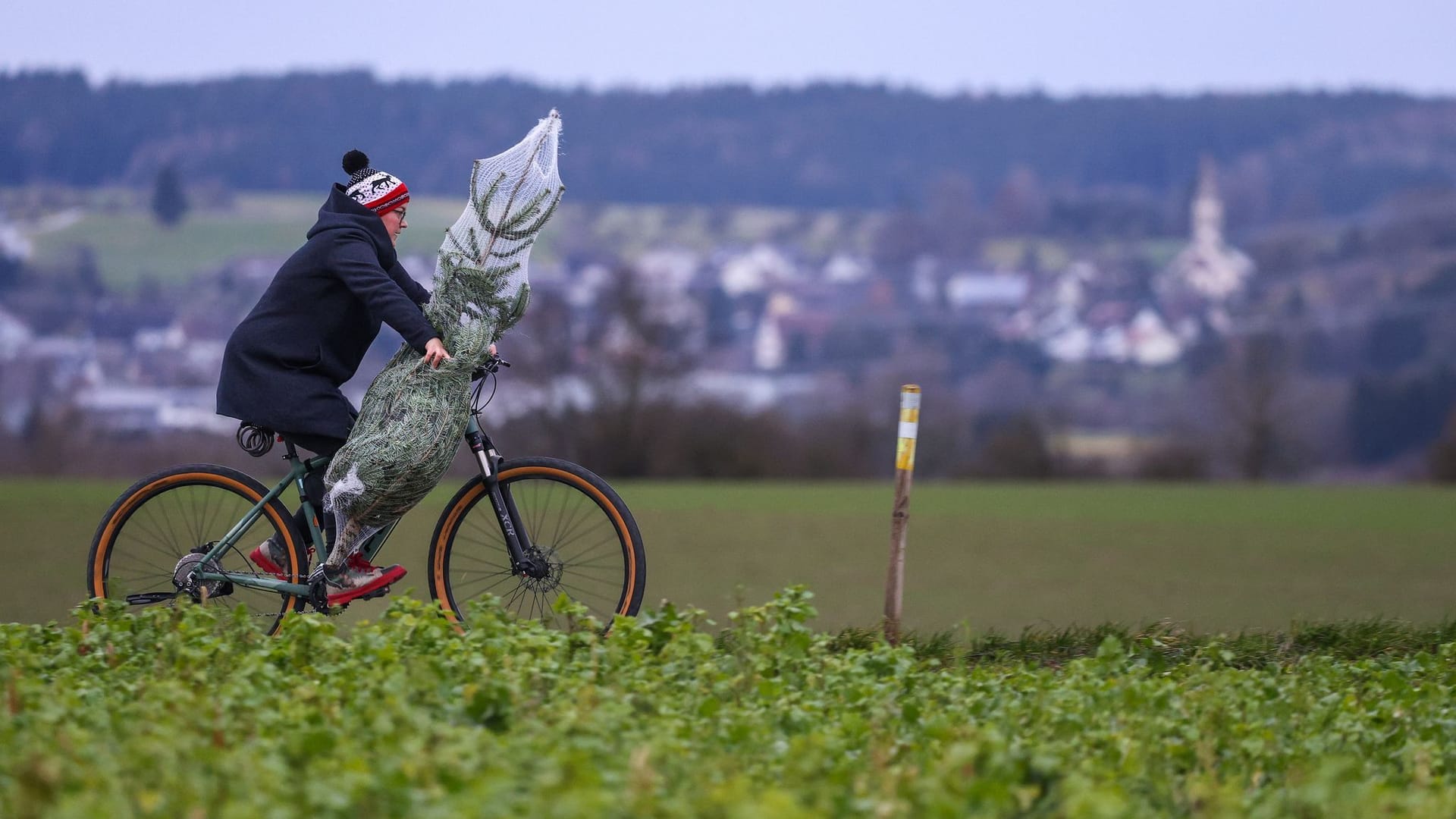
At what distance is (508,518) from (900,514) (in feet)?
5.01

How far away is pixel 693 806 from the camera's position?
356 centimetres

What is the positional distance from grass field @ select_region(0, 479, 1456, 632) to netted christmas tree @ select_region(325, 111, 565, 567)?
1.28m

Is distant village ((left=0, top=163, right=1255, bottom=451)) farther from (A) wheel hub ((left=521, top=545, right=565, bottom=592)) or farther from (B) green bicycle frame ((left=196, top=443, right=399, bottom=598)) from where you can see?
(A) wheel hub ((left=521, top=545, right=565, bottom=592))

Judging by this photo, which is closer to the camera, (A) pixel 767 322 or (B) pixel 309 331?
(B) pixel 309 331

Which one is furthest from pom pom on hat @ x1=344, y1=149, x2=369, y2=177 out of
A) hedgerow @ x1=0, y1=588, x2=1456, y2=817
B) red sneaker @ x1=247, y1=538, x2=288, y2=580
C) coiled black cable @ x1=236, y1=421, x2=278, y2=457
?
hedgerow @ x1=0, y1=588, x2=1456, y2=817

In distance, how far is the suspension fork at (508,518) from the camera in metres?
6.20

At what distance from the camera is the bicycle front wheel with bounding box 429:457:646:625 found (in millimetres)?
6133

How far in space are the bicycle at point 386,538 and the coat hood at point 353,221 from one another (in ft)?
1.89

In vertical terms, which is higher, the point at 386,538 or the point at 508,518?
the point at 508,518

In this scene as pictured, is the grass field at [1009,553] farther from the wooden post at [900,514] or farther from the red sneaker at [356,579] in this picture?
the red sneaker at [356,579]

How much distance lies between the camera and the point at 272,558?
6.32 meters

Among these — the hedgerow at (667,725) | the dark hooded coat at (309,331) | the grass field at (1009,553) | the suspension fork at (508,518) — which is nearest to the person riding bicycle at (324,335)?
the dark hooded coat at (309,331)

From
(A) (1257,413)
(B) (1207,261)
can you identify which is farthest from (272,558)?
(B) (1207,261)

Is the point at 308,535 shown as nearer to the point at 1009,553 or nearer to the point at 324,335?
the point at 324,335
